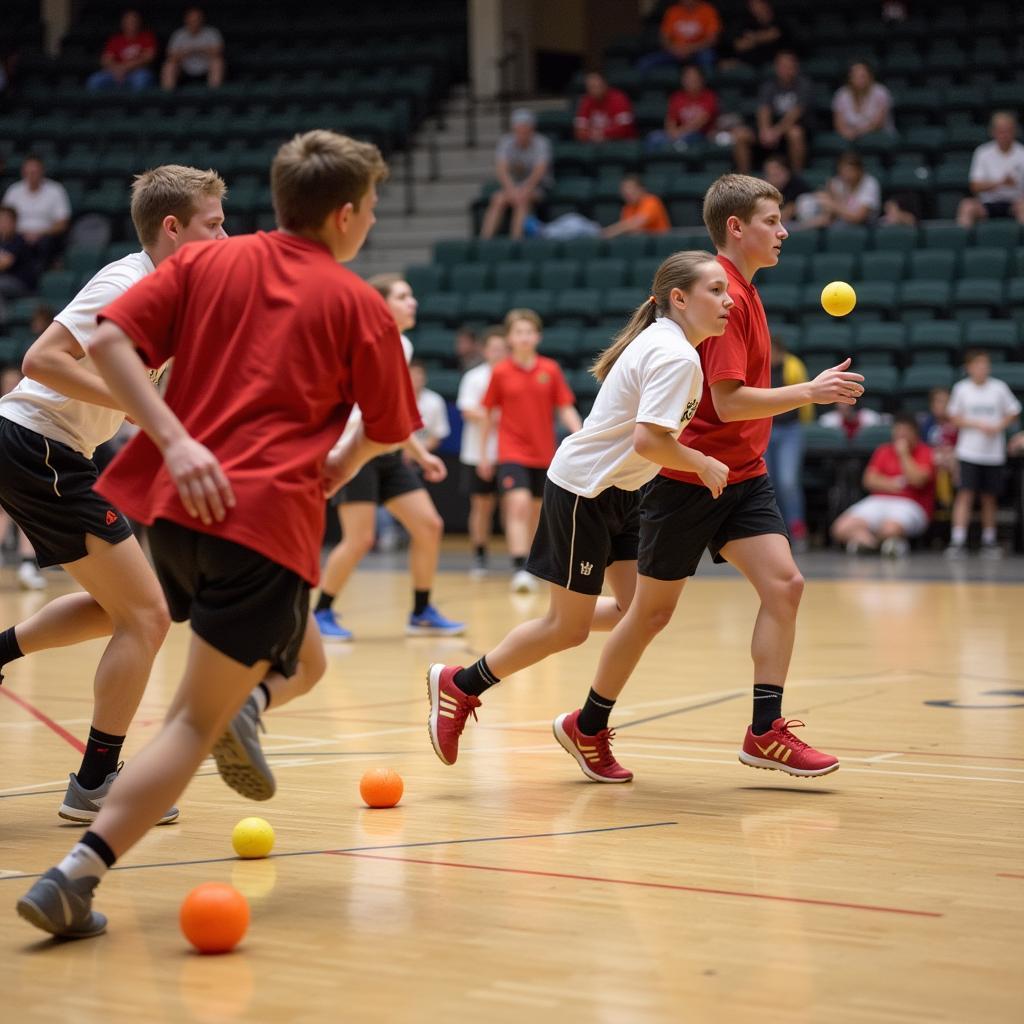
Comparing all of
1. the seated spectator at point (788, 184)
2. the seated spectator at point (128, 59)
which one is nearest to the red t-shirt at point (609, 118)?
the seated spectator at point (788, 184)

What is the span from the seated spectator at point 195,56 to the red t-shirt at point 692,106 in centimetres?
622

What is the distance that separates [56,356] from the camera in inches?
154

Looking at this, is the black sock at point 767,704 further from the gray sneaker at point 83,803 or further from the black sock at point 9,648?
the black sock at point 9,648

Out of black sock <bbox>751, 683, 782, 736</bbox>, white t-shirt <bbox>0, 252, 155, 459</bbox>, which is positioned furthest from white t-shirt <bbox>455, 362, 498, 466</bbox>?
white t-shirt <bbox>0, 252, 155, 459</bbox>

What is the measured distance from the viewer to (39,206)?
18.0m

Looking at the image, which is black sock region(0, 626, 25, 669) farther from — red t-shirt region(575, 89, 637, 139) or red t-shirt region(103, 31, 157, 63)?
red t-shirt region(103, 31, 157, 63)

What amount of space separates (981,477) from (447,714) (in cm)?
932

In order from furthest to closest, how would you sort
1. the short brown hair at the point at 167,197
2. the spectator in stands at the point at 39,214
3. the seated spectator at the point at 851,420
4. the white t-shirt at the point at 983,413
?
1. the spectator in stands at the point at 39,214
2. the seated spectator at the point at 851,420
3. the white t-shirt at the point at 983,413
4. the short brown hair at the point at 167,197

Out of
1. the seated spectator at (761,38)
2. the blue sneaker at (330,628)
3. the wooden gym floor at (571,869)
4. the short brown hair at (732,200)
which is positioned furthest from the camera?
the seated spectator at (761,38)

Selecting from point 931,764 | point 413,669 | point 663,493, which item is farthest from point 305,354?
point 413,669

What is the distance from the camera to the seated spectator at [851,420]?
45.5 feet

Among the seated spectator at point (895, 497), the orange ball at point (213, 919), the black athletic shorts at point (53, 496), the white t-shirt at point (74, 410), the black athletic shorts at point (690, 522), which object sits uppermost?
the white t-shirt at point (74, 410)

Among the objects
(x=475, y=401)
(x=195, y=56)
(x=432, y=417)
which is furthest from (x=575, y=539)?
(x=195, y=56)

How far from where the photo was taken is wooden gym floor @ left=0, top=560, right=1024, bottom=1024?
2.93m
